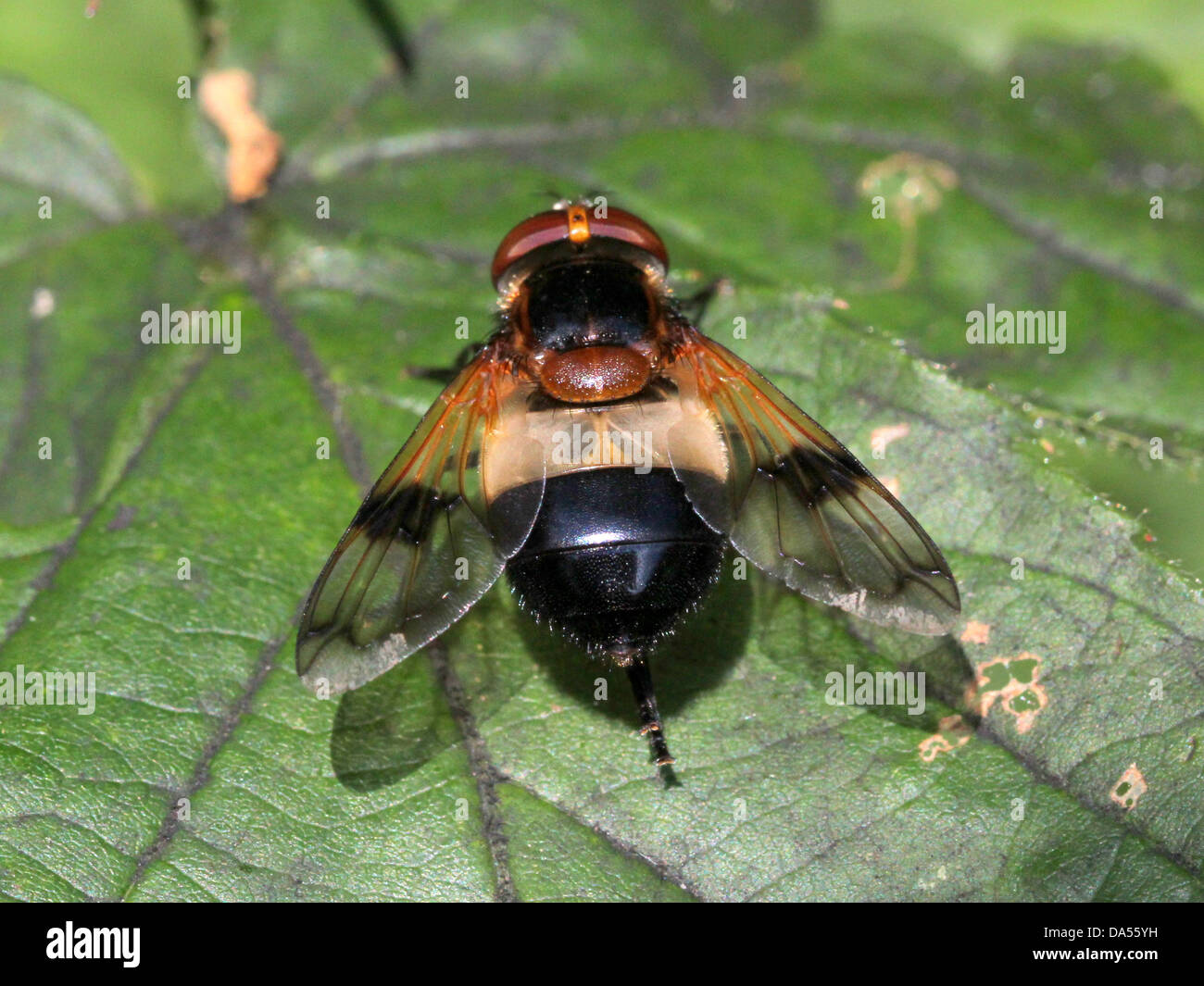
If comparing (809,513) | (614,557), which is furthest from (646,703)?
(809,513)

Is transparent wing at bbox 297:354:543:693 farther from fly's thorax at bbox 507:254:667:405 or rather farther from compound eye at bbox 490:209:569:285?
compound eye at bbox 490:209:569:285

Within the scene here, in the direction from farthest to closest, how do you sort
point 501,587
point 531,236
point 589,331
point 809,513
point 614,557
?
1. point 531,236
2. point 501,587
3. point 589,331
4. point 809,513
5. point 614,557

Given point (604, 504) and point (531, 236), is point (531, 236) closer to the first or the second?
point (531, 236)

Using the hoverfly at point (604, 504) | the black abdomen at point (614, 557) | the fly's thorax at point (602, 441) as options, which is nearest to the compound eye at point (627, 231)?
the hoverfly at point (604, 504)

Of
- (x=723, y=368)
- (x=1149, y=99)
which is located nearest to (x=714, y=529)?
(x=723, y=368)

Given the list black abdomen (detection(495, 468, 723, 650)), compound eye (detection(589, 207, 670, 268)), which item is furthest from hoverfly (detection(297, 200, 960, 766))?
compound eye (detection(589, 207, 670, 268))

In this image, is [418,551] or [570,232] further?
[570,232]
